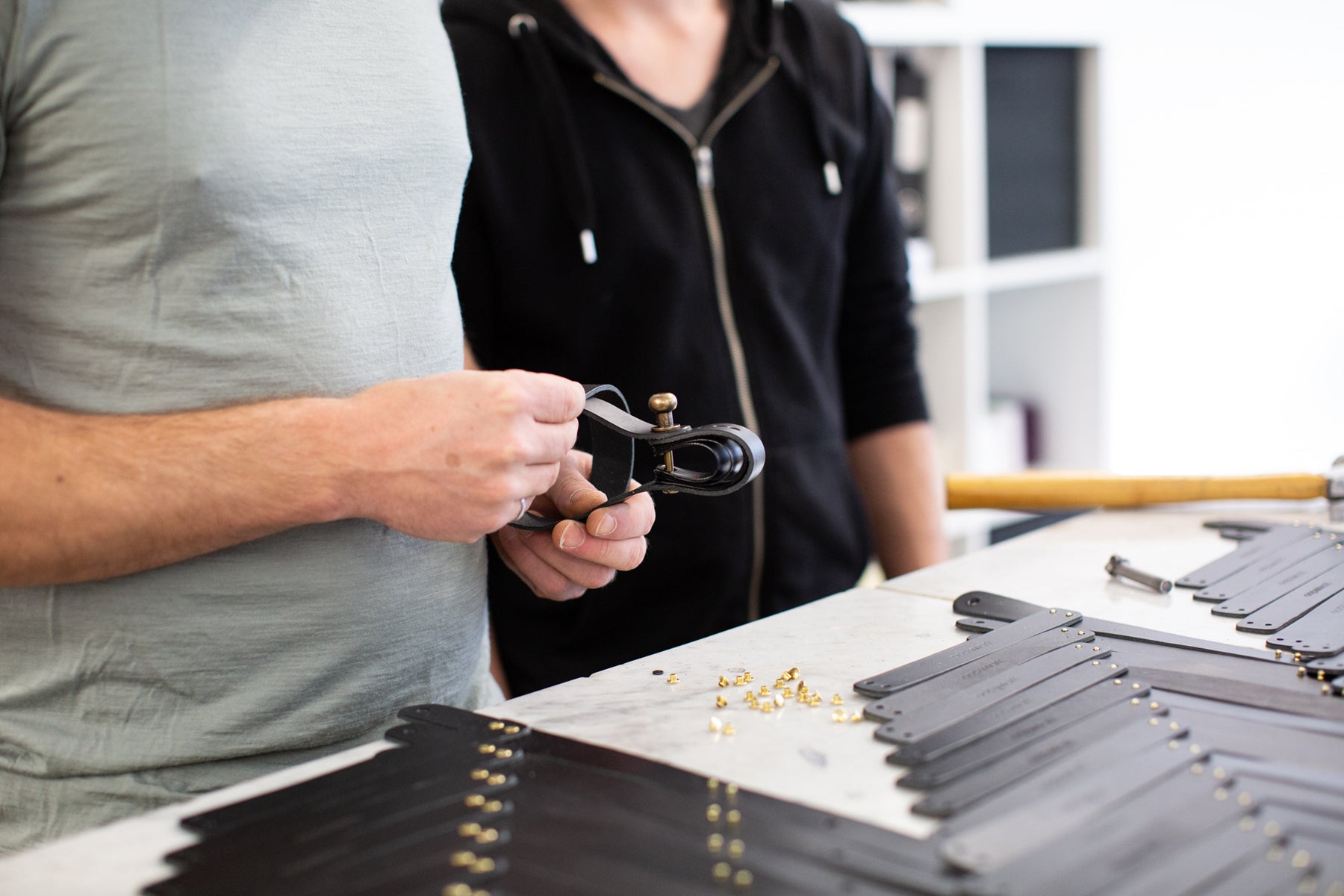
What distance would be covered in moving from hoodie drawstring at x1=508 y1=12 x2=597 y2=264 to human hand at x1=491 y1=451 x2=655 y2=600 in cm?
38

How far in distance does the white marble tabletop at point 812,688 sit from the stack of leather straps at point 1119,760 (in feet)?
0.11

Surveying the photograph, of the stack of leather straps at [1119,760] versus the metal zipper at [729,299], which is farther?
the metal zipper at [729,299]

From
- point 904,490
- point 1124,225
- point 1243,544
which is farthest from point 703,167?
point 1124,225

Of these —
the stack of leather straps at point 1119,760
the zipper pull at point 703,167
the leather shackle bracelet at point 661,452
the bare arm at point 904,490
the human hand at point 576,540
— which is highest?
the zipper pull at point 703,167

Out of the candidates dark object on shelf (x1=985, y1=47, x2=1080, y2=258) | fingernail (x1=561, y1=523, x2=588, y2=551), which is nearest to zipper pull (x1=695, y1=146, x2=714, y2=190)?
fingernail (x1=561, y1=523, x2=588, y2=551)

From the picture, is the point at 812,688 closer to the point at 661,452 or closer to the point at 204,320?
the point at 661,452

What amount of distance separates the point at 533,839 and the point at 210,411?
38 centimetres

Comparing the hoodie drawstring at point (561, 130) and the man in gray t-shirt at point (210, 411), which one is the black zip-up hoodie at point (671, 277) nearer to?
the hoodie drawstring at point (561, 130)

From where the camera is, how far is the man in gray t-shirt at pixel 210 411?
785 millimetres

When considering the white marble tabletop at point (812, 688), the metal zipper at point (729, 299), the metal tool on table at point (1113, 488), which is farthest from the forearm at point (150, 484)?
the metal tool on table at point (1113, 488)

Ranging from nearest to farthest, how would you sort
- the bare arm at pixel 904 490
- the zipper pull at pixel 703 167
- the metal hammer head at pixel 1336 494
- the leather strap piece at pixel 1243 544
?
the leather strap piece at pixel 1243 544 → the metal hammer head at pixel 1336 494 → the zipper pull at pixel 703 167 → the bare arm at pixel 904 490

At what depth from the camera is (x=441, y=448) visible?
0.81 meters

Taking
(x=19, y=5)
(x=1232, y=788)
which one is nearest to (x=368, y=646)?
(x=19, y=5)

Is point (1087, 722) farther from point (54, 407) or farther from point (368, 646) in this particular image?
point (54, 407)
